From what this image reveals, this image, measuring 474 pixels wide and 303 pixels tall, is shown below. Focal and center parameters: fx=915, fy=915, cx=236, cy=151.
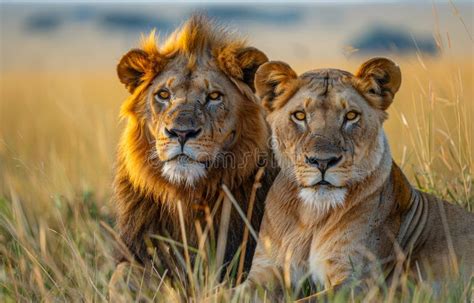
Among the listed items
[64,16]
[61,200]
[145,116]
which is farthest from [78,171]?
[64,16]

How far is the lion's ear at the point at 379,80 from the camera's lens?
4.16 metres

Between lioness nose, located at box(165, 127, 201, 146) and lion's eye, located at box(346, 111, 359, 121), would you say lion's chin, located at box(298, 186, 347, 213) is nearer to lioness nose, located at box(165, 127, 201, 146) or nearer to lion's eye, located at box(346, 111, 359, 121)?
lion's eye, located at box(346, 111, 359, 121)

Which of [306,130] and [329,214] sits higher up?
[306,130]

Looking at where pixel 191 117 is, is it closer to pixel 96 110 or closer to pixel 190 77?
pixel 190 77

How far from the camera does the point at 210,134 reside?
454 cm

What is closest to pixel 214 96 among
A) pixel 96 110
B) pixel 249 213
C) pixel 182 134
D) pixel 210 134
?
pixel 210 134

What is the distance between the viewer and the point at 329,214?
4.14 metres

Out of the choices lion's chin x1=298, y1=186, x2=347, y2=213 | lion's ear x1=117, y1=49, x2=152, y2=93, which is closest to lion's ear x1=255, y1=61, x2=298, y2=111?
lion's chin x1=298, y1=186, x2=347, y2=213

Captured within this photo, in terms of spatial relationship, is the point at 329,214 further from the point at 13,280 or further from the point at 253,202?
the point at 13,280

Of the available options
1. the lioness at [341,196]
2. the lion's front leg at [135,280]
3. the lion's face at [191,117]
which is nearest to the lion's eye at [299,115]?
the lioness at [341,196]

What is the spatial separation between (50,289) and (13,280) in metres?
0.29

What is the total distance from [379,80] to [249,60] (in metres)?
0.83

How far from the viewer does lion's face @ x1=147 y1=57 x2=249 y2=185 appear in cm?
438

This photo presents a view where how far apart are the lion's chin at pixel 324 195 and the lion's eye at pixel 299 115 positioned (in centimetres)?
32
